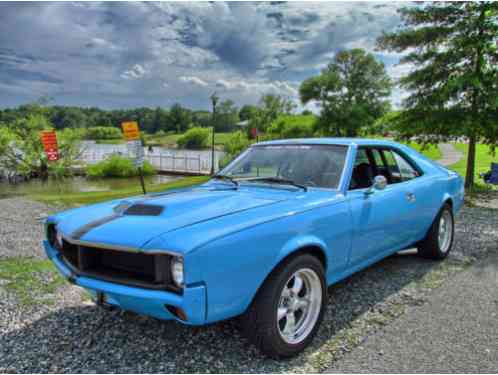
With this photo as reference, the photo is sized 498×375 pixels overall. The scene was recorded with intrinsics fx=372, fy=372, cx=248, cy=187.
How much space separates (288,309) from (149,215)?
3.91 ft

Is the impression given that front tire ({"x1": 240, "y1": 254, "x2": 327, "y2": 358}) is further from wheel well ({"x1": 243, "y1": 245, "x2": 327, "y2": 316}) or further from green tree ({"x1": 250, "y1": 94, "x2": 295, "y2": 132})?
green tree ({"x1": 250, "y1": 94, "x2": 295, "y2": 132})

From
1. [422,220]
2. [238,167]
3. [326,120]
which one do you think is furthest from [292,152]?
[326,120]

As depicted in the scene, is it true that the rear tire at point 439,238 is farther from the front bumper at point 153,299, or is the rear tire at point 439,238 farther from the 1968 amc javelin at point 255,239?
the front bumper at point 153,299

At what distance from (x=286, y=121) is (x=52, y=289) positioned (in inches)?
2019

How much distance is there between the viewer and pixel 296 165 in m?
3.56

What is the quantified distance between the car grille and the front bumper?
0.04m

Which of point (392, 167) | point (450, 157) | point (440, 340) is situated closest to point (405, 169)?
point (392, 167)

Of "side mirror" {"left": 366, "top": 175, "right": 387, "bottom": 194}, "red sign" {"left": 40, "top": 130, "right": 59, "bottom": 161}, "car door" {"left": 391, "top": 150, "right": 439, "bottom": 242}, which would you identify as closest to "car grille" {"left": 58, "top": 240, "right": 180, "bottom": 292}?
"side mirror" {"left": 366, "top": 175, "right": 387, "bottom": 194}

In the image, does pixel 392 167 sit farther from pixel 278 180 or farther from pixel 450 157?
pixel 450 157

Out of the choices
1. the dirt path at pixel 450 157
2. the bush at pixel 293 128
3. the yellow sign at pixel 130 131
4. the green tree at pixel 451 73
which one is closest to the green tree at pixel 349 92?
the bush at pixel 293 128

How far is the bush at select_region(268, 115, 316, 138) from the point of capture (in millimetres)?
49000

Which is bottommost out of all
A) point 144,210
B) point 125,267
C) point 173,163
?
point 173,163

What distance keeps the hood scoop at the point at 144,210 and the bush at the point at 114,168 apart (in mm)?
31792

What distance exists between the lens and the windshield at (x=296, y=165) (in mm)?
3361
